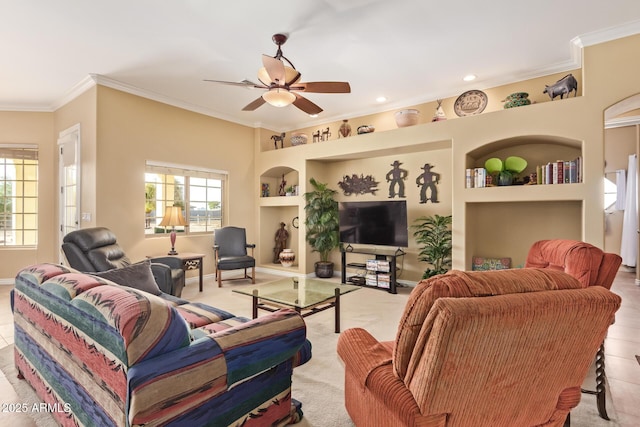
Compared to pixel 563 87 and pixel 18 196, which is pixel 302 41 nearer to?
pixel 563 87

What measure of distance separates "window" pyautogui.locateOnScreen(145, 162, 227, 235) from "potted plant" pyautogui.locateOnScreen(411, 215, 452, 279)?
138 inches

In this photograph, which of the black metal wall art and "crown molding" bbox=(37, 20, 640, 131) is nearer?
"crown molding" bbox=(37, 20, 640, 131)

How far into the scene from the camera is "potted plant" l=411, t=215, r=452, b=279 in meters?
4.57

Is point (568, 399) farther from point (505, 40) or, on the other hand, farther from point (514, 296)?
point (505, 40)

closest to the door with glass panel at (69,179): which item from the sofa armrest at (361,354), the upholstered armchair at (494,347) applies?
the sofa armrest at (361,354)

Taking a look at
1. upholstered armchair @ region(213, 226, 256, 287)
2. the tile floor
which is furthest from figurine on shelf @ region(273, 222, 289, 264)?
the tile floor

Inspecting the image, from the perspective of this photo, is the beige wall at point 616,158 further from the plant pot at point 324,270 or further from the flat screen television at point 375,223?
the plant pot at point 324,270

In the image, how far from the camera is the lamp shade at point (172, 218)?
182 inches

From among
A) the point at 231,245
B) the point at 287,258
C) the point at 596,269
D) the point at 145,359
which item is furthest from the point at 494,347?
the point at 287,258

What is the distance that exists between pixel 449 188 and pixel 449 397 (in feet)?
13.7

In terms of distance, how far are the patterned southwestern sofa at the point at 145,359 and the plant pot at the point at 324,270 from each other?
12.8ft

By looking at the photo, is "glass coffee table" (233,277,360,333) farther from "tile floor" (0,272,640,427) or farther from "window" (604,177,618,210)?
"window" (604,177,618,210)

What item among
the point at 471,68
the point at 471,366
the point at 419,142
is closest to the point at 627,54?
the point at 471,68

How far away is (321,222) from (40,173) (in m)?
4.75
